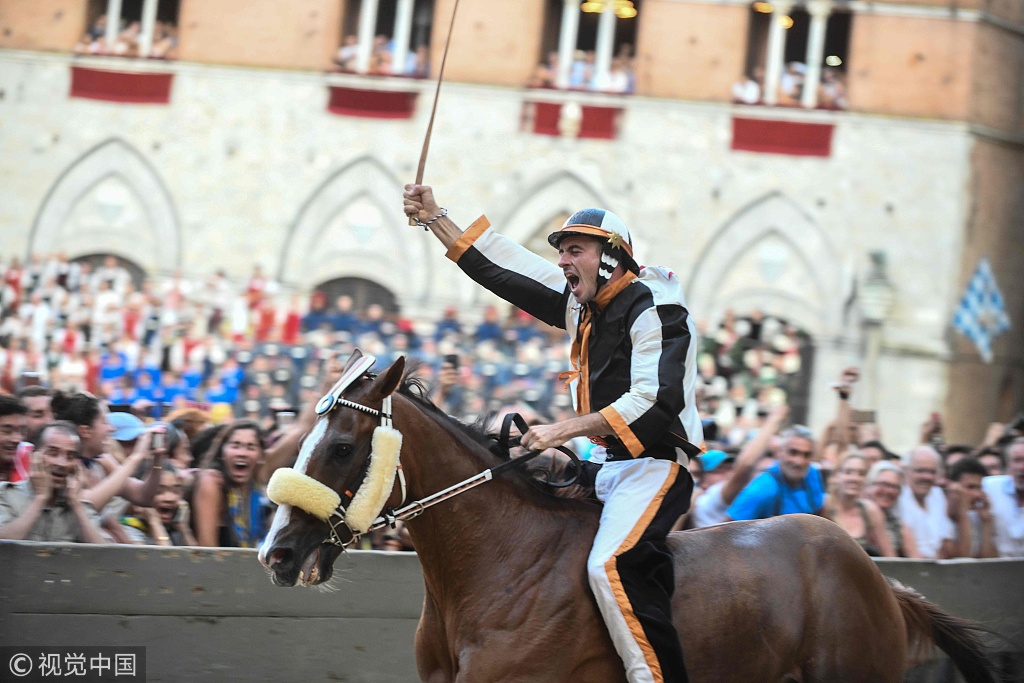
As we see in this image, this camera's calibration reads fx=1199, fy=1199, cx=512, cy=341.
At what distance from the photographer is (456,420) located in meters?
4.39

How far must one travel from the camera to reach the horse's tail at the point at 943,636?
5.13 meters

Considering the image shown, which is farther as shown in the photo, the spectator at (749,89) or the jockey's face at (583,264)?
the spectator at (749,89)

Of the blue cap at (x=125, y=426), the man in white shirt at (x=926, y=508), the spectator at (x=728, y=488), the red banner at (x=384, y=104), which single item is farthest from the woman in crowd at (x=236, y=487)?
the red banner at (x=384, y=104)

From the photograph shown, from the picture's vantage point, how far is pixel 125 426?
26.1ft

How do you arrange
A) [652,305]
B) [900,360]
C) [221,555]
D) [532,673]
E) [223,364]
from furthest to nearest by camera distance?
1. [900,360]
2. [223,364]
3. [221,555]
4. [652,305]
5. [532,673]

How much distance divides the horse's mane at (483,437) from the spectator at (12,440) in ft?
9.20

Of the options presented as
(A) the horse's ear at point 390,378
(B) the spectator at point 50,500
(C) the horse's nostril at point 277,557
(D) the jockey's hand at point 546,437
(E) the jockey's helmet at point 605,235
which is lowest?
(B) the spectator at point 50,500

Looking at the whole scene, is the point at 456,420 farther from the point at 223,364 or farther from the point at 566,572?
the point at 223,364

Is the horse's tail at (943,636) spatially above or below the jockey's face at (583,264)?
below

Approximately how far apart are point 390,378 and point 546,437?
0.58m

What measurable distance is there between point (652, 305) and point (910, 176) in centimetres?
1689

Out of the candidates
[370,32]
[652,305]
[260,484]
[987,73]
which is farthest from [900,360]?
[652,305]

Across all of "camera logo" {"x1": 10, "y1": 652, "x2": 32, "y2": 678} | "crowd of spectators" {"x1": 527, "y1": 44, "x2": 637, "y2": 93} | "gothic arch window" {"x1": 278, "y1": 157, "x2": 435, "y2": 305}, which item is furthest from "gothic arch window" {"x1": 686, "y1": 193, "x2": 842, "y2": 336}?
"camera logo" {"x1": 10, "y1": 652, "x2": 32, "y2": 678}

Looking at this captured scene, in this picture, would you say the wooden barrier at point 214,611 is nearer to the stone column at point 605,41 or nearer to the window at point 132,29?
the stone column at point 605,41
